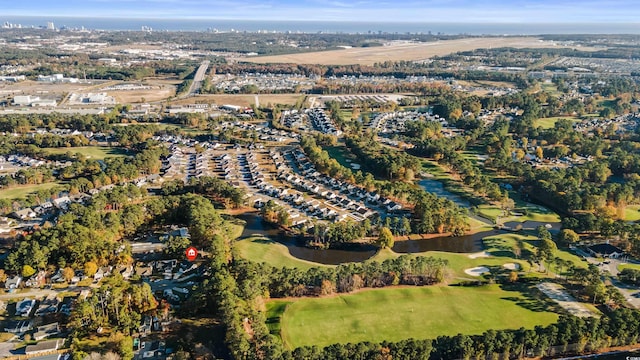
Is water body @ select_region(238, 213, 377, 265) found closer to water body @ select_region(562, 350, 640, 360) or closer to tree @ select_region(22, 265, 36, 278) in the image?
tree @ select_region(22, 265, 36, 278)

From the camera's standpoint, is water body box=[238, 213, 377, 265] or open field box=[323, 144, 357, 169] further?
open field box=[323, 144, 357, 169]

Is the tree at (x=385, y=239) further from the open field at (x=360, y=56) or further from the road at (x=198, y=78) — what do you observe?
the open field at (x=360, y=56)

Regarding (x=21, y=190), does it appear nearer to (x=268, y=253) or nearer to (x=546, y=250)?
(x=268, y=253)

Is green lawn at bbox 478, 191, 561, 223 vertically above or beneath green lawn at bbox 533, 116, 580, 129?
beneath

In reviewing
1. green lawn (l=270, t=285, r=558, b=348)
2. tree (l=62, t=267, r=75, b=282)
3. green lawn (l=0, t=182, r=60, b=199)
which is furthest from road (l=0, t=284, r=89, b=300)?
green lawn (l=0, t=182, r=60, b=199)

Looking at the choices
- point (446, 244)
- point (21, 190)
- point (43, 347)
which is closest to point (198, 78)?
point (21, 190)

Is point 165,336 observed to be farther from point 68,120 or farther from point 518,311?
point 68,120

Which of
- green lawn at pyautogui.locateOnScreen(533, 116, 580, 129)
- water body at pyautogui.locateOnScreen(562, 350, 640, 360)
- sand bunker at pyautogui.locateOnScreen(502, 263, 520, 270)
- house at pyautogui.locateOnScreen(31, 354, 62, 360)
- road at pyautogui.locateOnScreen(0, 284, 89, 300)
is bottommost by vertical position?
water body at pyautogui.locateOnScreen(562, 350, 640, 360)
